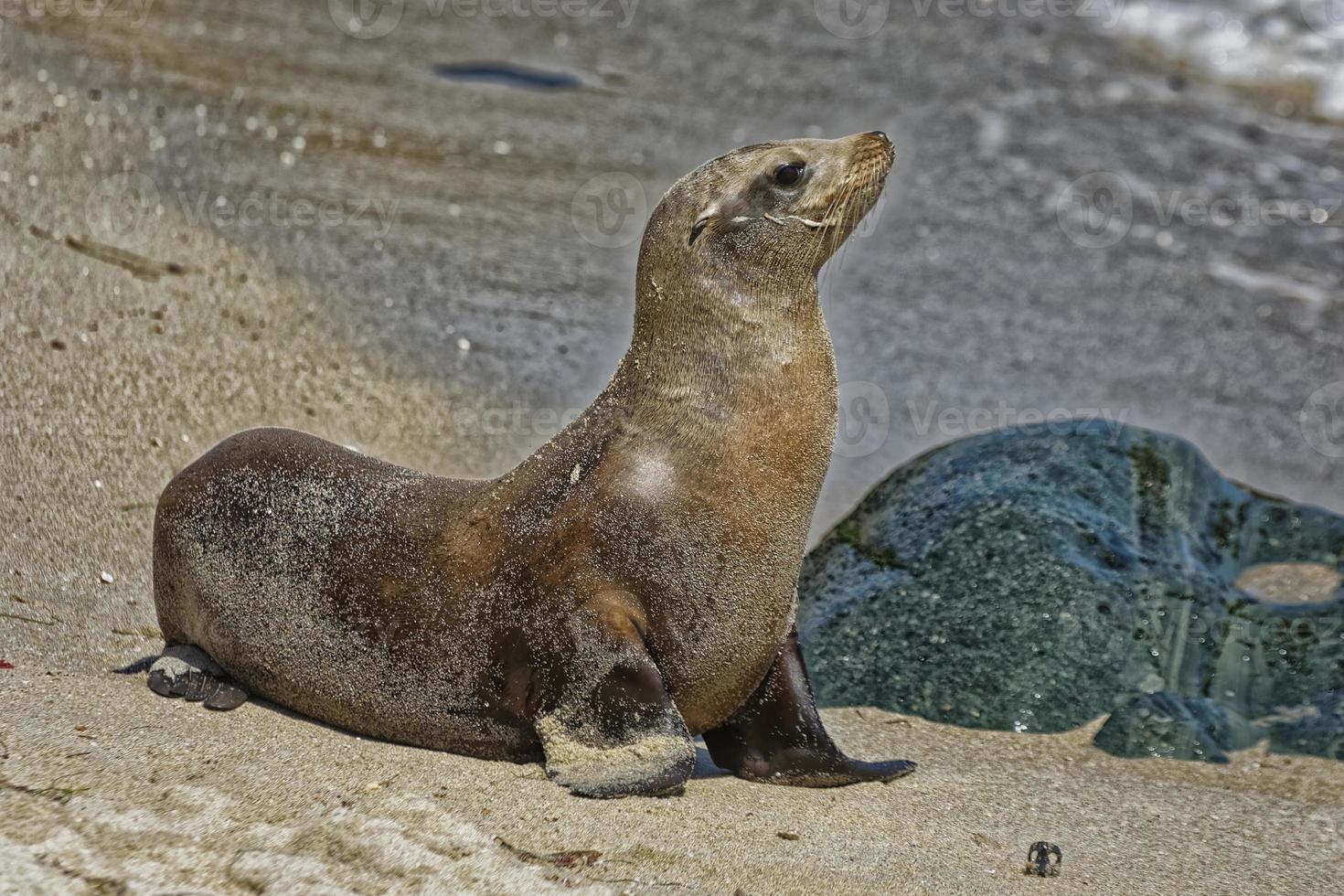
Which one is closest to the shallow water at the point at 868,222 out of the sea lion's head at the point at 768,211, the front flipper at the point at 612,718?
the sea lion's head at the point at 768,211

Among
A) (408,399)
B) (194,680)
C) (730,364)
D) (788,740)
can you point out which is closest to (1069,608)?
(788,740)

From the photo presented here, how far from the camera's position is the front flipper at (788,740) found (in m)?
4.26

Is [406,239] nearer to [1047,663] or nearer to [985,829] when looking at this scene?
[1047,663]

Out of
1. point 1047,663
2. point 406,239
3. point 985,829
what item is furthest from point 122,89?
point 985,829

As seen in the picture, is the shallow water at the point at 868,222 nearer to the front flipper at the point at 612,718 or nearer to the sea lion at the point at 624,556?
the sea lion at the point at 624,556

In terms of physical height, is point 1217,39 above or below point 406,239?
above

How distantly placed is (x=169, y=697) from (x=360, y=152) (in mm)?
5589

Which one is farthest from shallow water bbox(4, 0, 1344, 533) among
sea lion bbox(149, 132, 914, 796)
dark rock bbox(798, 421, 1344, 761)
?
sea lion bbox(149, 132, 914, 796)

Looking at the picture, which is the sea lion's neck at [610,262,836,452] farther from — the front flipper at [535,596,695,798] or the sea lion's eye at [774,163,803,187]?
the front flipper at [535,596,695,798]

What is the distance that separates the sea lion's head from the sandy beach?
4.59 feet

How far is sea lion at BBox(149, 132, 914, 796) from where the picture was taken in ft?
13.0

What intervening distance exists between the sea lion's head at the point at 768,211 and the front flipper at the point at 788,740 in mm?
1035

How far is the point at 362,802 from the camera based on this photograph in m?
3.58

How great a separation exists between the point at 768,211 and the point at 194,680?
209cm
